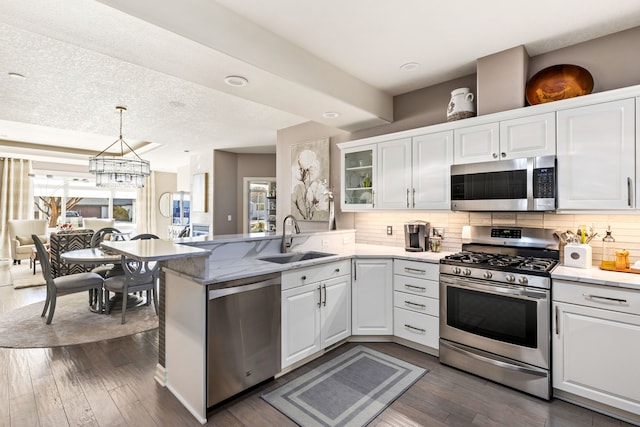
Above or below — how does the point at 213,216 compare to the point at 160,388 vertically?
above

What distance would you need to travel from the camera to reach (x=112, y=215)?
1002 centimetres

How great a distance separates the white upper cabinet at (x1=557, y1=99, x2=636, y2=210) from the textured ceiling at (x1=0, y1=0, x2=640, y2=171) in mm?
744

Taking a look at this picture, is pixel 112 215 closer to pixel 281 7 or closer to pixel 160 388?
pixel 160 388

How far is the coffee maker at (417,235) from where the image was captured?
10.8ft

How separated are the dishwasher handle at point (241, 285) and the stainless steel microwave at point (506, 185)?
6.09 feet

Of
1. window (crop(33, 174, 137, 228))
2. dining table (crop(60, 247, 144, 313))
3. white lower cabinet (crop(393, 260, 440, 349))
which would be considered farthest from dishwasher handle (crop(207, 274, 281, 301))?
window (crop(33, 174, 137, 228))

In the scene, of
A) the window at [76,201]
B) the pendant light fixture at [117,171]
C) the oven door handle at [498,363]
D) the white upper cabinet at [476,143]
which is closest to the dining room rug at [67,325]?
the pendant light fixture at [117,171]

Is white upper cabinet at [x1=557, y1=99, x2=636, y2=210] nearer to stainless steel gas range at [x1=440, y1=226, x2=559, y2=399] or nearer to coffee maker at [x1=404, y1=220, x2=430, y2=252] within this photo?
stainless steel gas range at [x1=440, y1=226, x2=559, y2=399]

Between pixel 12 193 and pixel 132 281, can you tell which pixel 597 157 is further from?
pixel 12 193

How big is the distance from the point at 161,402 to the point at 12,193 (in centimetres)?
874

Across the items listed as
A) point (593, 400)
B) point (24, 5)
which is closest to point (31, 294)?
point (24, 5)

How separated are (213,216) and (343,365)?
5215 mm

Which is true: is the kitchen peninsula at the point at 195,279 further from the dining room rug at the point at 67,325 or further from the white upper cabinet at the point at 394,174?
the dining room rug at the point at 67,325

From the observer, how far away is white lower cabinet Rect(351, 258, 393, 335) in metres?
3.11
